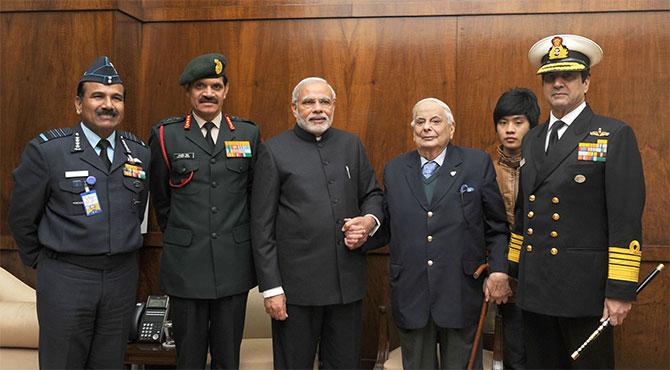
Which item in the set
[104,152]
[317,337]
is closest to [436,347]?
[317,337]

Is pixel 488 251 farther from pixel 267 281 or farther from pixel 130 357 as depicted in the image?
pixel 130 357

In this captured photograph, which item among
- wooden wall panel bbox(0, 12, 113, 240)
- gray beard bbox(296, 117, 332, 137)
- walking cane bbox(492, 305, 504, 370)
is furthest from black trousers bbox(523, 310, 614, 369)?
wooden wall panel bbox(0, 12, 113, 240)

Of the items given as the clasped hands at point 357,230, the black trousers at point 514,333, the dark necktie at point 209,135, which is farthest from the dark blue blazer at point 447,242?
the dark necktie at point 209,135

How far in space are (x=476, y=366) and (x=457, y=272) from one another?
1.42 ft

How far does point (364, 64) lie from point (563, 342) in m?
2.10

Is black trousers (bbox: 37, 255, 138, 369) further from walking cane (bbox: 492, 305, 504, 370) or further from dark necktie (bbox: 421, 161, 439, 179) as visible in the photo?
walking cane (bbox: 492, 305, 504, 370)

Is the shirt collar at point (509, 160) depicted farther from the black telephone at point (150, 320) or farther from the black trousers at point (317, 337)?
the black telephone at point (150, 320)

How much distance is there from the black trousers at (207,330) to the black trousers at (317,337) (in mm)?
191

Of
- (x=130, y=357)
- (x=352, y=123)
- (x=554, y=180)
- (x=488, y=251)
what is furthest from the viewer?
(x=352, y=123)

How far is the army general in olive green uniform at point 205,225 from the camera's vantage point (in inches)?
114

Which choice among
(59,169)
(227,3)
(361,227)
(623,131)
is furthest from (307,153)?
(227,3)

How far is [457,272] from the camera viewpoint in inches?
109

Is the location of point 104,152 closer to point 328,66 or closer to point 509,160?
point 328,66

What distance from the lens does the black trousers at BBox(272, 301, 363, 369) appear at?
287 cm
